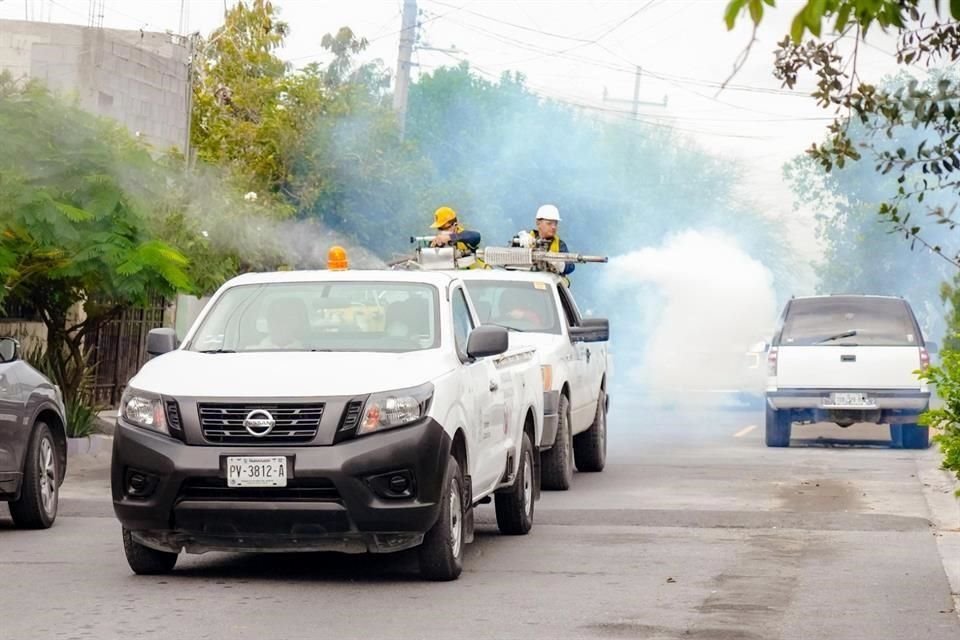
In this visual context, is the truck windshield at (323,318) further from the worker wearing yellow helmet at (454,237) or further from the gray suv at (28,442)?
the worker wearing yellow helmet at (454,237)

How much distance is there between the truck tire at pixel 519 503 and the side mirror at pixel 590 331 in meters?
3.82

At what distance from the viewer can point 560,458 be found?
16.1 m

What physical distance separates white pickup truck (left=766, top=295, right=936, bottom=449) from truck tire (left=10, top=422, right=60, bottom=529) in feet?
36.7

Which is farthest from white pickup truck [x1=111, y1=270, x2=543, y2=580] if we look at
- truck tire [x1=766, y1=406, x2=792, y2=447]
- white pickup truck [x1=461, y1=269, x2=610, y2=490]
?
truck tire [x1=766, y1=406, x2=792, y2=447]

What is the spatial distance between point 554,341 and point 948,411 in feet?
19.7

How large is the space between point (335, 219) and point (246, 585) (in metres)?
27.2

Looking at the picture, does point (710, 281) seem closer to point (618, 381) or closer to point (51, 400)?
point (618, 381)

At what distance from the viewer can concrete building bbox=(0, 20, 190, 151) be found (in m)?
27.4

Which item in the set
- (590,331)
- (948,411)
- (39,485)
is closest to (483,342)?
(948,411)

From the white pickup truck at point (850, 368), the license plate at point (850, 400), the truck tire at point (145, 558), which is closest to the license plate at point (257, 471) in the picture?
the truck tire at point (145, 558)

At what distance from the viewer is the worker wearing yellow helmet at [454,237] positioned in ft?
60.4

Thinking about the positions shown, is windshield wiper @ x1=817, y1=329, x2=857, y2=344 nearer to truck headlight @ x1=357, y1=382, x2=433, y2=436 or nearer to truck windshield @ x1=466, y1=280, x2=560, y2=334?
truck windshield @ x1=466, y1=280, x2=560, y2=334

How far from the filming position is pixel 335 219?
37062 mm

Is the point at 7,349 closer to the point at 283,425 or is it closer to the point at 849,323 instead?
the point at 283,425
